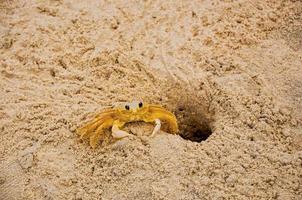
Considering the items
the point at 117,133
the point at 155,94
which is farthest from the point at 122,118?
the point at 155,94

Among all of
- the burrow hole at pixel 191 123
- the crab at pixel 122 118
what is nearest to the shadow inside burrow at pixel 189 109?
the burrow hole at pixel 191 123

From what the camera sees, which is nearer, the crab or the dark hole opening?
the crab

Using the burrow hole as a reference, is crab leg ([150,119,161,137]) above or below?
above

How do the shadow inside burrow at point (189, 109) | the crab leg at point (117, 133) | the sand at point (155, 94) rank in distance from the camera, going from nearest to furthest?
the sand at point (155, 94) < the crab leg at point (117, 133) < the shadow inside burrow at point (189, 109)

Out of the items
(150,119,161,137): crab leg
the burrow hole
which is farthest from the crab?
the burrow hole

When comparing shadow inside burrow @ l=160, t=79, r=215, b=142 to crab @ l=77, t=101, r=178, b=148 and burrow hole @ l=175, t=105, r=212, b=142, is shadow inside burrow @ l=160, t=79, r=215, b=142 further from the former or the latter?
crab @ l=77, t=101, r=178, b=148

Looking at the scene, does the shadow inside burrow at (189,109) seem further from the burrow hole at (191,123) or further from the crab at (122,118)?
the crab at (122,118)

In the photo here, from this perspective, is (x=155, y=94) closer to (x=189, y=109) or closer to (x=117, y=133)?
(x=189, y=109)

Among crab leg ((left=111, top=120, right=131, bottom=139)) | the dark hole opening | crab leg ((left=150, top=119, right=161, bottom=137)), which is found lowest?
the dark hole opening
